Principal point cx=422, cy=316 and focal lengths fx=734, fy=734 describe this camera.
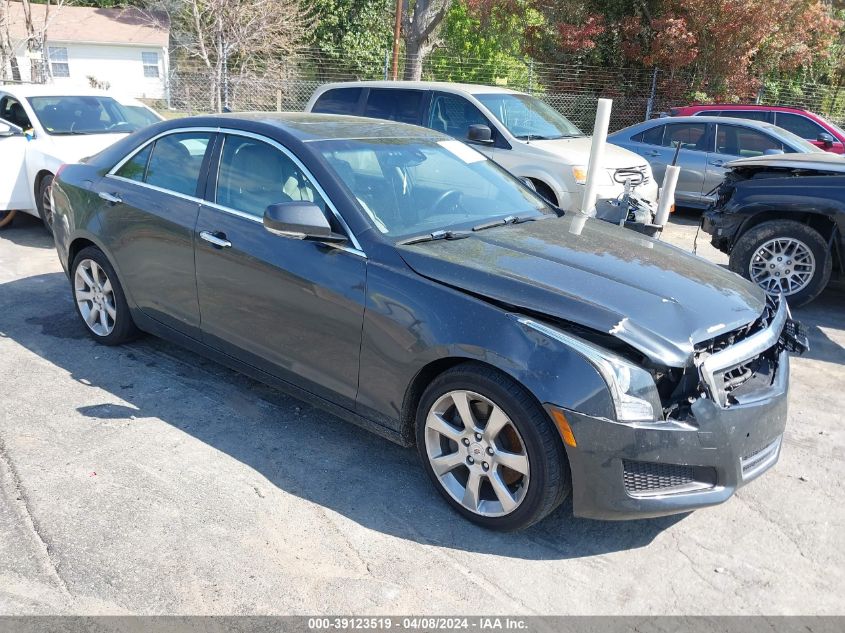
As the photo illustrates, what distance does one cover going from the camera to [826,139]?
11.6 meters

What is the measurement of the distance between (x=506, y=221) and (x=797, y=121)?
989cm

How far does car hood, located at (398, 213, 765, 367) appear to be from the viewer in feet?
9.87

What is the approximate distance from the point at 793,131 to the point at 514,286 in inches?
419

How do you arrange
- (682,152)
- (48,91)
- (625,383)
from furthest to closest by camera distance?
(682,152) → (48,91) → (625,383)

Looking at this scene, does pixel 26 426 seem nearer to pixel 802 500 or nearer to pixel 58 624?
pixel 58 624

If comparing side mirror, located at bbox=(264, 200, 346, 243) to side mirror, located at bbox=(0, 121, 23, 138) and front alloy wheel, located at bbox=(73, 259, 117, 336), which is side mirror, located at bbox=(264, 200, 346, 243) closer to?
front alloy wheel, located at bbox=(73, 259, 117, 336)

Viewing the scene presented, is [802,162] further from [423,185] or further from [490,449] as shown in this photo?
[490,449]

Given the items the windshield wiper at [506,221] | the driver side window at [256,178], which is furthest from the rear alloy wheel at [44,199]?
the windshield wiper at [506,221]

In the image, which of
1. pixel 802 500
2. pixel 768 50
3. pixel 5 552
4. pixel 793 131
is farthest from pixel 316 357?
pixel 768 50

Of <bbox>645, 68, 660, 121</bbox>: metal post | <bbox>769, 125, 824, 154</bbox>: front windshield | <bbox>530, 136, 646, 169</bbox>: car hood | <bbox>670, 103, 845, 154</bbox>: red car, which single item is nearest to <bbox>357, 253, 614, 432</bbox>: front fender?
<bbox>530, 136, 646, 169</bbox>: car hood

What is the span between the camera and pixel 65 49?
35.2m

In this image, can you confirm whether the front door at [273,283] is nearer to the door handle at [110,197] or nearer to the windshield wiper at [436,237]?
the windshield wiper at [436,237]

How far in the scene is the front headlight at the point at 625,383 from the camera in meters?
2.83

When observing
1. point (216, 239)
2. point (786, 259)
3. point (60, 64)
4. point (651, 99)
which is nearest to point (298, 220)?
point (216, 239)
